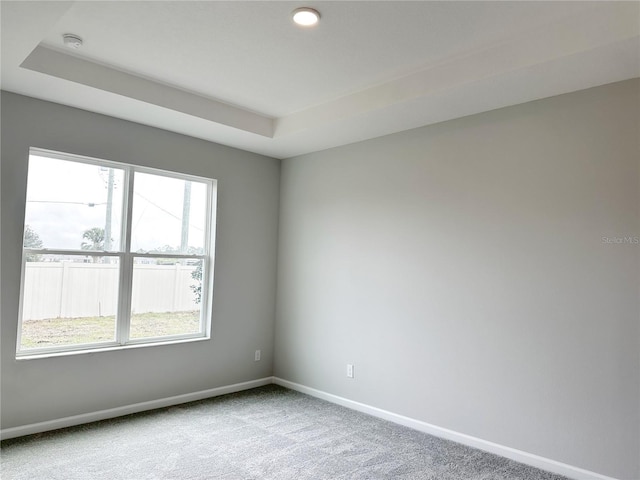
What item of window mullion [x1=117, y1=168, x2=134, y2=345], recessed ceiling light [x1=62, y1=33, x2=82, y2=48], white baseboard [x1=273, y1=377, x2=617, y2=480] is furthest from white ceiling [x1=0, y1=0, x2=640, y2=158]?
white baseboard [x1=273, y1=377, x2=617, y2=480]

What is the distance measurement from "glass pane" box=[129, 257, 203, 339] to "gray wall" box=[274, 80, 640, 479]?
1.19m

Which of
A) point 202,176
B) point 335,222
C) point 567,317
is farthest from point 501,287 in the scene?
point 202,176

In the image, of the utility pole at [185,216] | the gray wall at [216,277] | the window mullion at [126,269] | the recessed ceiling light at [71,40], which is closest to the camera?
the recessed ceiling light at [71,40]

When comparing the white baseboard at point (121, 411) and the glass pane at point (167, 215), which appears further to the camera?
the glass pane at point (167, 215)

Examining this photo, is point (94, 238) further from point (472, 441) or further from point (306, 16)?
point (472, 441)

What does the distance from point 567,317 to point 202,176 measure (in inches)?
132

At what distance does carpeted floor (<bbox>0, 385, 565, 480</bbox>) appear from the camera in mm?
2834

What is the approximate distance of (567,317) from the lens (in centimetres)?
296

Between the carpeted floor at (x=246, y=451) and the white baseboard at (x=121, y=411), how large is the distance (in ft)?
0.21

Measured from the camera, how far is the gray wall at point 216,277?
3281mm

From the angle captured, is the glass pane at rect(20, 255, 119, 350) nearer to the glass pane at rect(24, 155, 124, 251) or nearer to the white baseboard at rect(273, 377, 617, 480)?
the glass pane at rect(24, 155, 124, 251)

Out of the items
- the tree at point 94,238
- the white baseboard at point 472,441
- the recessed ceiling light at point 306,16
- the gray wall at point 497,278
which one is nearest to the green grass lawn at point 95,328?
the tree at point 94,238

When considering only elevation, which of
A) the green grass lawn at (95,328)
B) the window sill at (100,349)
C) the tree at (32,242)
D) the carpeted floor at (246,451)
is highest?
the tree at (32,242)

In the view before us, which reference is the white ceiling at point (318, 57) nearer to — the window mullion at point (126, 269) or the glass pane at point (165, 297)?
the window mullion at point (126, 269)
